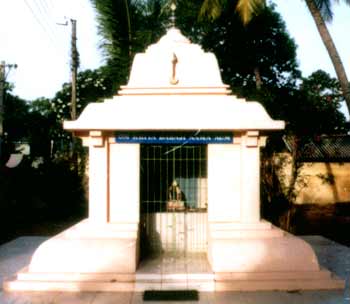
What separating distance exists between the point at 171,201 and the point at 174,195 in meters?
0.15

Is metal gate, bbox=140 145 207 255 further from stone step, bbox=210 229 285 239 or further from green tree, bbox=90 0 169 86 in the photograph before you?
green tree, bbox=90 0 169 86

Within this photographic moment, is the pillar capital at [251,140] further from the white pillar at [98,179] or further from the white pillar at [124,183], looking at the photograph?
the white pillar at [98,179]

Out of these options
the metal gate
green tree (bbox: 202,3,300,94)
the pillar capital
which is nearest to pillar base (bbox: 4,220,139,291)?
the metal gate

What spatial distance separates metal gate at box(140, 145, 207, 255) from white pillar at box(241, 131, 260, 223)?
1101 millimetres

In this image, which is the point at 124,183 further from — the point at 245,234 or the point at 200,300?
the point at 200,300

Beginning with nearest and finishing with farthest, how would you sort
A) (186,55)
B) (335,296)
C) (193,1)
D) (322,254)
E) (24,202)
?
(335,296)
(186,55)
(322,254)
(193,1)
(24,202)

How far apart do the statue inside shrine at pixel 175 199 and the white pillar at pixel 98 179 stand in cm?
162

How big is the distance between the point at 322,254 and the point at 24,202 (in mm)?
15942

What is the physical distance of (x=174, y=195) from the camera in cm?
1066

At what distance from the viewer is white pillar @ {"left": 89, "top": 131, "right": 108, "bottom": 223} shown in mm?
9516

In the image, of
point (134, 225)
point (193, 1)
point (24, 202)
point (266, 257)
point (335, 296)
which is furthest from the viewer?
point (24, 202)

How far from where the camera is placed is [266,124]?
925 centimetres

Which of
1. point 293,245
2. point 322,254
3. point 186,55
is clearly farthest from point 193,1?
point 293,245

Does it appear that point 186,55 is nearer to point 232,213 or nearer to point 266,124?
point 266,124
